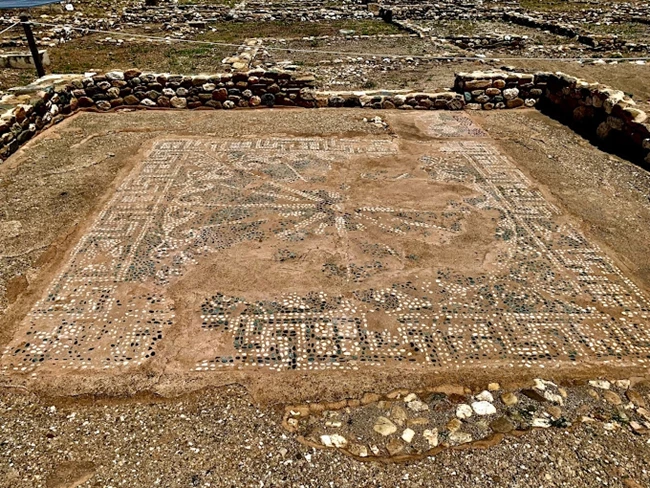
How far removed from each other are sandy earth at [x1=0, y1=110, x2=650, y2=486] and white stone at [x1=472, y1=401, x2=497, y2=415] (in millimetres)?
238

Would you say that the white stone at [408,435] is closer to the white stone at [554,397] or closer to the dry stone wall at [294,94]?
the white stone at [554,397]

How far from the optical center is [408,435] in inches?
123

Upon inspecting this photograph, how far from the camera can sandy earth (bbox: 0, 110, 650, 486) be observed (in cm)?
294

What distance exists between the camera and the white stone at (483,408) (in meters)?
3.30

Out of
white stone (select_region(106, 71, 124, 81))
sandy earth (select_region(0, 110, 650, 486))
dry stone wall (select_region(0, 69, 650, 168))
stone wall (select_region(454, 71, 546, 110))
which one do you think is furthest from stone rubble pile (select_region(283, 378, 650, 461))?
white stone (select_region(106, 71, 124, 81))

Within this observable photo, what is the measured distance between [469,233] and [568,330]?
66.3 inches

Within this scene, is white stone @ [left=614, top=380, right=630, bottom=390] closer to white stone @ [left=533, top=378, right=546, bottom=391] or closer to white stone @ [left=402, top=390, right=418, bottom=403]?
white stone @ [left=533, top=378, right=546, bottom=391]

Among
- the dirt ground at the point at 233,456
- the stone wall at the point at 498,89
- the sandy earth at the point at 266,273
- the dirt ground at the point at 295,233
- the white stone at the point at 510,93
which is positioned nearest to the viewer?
the dirt ground at the point at 233,456

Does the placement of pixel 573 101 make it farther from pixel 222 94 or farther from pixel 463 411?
pixel 463 411

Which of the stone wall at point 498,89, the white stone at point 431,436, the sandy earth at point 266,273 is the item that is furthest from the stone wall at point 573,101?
the white stone at point 431,436

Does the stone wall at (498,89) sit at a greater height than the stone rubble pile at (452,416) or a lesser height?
greater

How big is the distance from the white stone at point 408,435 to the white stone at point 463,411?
0.39 metres

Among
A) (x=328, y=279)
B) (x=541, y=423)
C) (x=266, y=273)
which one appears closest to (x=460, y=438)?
(x=541, y=423)

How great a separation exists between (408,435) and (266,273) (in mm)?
2192
